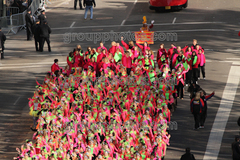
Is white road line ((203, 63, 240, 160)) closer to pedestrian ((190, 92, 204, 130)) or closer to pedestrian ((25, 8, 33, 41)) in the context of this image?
pedestrian ((190, 92, 204, 130))

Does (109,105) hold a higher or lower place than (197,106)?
lower

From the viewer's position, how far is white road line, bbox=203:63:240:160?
1746cm

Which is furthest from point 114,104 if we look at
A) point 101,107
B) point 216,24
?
point 216,24

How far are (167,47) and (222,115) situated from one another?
30.5 ft

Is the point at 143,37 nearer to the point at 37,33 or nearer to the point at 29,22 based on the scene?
the point at 37,33

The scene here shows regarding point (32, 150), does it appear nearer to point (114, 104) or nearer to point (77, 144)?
point (77, 144)

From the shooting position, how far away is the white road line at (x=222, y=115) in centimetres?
1746

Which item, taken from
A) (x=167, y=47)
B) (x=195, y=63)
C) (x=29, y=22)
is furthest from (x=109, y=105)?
(x=29, y=22)

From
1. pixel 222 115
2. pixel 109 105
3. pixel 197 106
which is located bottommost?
pixel 222 115

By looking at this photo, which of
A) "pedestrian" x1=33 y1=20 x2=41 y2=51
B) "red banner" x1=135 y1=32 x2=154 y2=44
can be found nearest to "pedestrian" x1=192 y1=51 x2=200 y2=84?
"red banner" x1=135 y1=32 x2=154 y2=44

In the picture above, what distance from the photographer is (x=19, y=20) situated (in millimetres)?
33500

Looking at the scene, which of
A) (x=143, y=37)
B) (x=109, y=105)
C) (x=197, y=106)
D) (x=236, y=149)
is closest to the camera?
(x=236, y=149)

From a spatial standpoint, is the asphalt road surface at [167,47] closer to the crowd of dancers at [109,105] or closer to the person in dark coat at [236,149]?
the crowd of dancers at [109,105]

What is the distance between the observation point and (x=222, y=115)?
20.0 m
